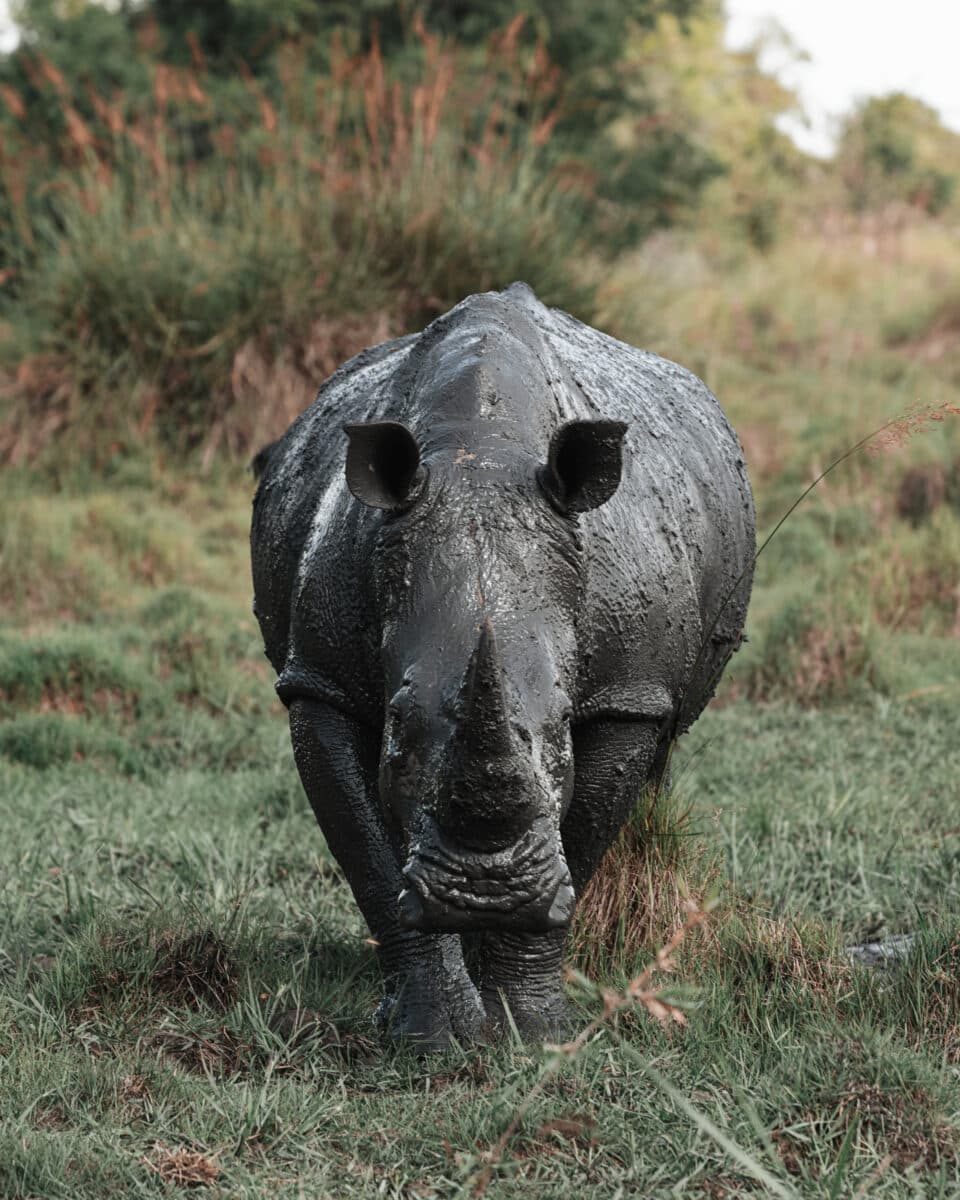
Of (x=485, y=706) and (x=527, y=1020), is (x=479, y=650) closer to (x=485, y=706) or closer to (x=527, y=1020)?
(x=485, y=706)

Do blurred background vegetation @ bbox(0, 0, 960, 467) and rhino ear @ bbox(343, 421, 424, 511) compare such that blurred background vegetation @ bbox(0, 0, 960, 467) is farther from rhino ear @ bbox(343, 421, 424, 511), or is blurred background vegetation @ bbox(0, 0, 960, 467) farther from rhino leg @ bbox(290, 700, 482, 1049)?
rhino ear @ bbox(343, 421, 424, 511)

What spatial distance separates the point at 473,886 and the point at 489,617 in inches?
20.8

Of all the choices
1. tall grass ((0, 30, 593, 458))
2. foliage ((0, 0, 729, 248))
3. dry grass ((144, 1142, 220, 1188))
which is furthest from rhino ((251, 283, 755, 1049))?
foliage ((0, 0, 729, 248))

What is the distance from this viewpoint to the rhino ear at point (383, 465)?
328cm

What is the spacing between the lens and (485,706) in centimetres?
292

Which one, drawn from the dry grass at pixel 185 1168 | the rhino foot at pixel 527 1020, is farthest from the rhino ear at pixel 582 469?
the dry grass at pixel 185 1168

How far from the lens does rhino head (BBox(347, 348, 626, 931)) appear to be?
2996mm

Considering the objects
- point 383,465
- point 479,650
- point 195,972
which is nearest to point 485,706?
point 479,650

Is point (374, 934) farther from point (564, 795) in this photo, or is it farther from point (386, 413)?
point (386, 413)

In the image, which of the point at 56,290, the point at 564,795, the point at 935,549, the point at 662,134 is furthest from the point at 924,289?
the point at 564,795

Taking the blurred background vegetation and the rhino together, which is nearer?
the rhino

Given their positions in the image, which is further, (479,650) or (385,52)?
(385,52)

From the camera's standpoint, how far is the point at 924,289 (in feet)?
49.4

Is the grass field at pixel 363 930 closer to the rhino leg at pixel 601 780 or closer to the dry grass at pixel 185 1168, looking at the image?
the dry grass at pixel 185 1168
